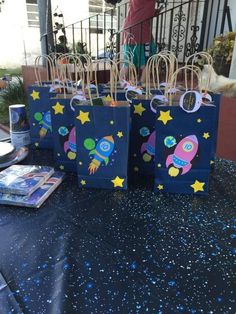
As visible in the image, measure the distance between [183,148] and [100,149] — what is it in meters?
0.22

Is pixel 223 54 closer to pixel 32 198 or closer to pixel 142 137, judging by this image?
pixel 142 137

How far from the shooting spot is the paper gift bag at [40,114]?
0.97m

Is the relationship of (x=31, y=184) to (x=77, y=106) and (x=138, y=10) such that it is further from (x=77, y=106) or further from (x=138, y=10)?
(x=138, y=10)

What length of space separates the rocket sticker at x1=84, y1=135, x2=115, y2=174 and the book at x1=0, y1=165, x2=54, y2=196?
147 mm

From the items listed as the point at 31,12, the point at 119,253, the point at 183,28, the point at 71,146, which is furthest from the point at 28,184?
the point at 31,12

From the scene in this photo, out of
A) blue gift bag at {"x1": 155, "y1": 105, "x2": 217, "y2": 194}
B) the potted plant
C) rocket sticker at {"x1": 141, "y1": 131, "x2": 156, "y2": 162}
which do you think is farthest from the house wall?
blue gift bag at {"x1": 155, "y1": 105, "x2": 217, "y2": 194}

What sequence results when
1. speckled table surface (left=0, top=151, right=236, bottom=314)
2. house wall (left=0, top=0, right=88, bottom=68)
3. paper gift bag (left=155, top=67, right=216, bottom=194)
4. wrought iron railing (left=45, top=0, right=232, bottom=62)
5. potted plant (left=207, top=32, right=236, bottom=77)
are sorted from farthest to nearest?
house wall (left=0, top=0, right=88, bottom=68), wrought iron railing (left=45, top=0, right=232, bottom=62), potted plant (left=207, top=32, right=236, bottom=77), paper gift bag (left=155, top=67, right=216, bottom=194), speckled table surface (left=0, top=151, right=236, bottom=314)

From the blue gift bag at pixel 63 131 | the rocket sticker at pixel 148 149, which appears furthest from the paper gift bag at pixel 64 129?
the rocket sticker at pixel 148 149

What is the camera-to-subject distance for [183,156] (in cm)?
73

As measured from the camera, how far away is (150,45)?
2.38 metres

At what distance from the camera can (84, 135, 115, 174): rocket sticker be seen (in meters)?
0.74

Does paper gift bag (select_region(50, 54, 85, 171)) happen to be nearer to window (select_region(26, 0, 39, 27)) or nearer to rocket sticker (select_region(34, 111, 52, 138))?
rocket sticker (select_region(34, 111, 52, 138))

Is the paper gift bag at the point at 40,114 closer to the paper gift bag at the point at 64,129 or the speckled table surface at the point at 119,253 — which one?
the paper gift bag at the point at 64,129

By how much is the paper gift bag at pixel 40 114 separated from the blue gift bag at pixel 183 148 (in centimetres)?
44
